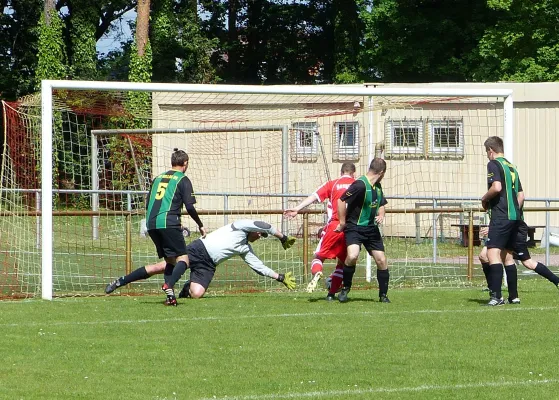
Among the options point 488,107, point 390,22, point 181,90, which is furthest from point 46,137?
point 390,22

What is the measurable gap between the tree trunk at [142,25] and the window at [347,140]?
61.1 feet

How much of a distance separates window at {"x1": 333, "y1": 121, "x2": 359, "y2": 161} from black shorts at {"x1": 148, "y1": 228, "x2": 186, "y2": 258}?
29.9 ft

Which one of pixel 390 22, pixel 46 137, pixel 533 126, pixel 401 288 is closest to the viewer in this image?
pixel 46 137

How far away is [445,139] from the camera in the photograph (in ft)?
72.9

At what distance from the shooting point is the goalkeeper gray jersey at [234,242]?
13.8 m

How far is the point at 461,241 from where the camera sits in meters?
21.5

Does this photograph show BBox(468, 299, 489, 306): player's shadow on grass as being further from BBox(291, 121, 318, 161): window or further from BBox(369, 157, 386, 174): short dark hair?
BBox(291, 121, 318, 161): window

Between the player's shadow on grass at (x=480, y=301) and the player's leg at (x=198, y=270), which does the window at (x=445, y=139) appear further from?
the player's leg at (x=198, y=270)

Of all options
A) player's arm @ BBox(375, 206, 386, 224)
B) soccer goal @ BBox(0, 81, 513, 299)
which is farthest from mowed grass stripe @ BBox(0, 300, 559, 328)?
soccer goal @ BBox(0, 81, 513, 299)

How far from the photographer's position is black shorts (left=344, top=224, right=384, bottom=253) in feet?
41.7

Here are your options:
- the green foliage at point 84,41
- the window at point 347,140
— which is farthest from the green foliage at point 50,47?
the window at point 347,140

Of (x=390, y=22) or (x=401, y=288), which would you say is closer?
(x=401, y=288)

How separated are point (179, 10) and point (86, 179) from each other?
2298 cm

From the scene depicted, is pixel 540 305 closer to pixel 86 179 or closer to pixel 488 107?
pixel 488 107
